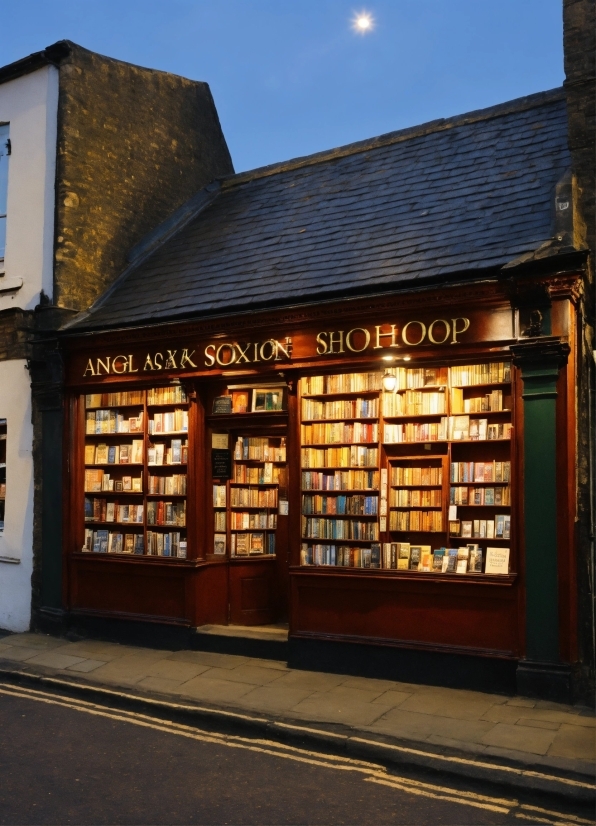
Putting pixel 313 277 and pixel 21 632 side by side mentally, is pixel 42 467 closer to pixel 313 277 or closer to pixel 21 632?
pixel 21 632

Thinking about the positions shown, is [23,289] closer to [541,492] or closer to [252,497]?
[252,497]

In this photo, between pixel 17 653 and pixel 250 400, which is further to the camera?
pixel 250 400

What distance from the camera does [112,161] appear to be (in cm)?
1253

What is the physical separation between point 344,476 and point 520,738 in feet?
11.3

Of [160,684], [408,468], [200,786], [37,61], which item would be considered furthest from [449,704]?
[37,61]

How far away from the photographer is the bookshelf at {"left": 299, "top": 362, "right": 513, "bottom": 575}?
8.26m

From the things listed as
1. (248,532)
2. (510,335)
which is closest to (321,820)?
(510,335)

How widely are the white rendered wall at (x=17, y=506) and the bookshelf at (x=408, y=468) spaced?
14.4 ft

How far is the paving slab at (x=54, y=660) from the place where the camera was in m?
9.27

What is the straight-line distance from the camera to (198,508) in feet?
33.0

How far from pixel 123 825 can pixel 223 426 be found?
18.5ft

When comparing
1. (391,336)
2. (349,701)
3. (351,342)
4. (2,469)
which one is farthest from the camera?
(2,469)

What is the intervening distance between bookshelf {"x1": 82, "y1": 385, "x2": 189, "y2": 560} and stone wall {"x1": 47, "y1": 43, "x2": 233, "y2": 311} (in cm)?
193

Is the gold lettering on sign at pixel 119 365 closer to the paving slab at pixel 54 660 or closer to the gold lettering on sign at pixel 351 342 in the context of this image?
the gold lettering on sign at pixel 351 342
